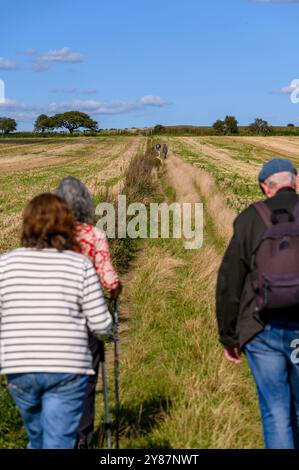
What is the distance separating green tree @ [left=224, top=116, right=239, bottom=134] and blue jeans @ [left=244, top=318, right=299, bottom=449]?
4694 inches

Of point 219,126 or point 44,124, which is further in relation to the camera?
point 44,124

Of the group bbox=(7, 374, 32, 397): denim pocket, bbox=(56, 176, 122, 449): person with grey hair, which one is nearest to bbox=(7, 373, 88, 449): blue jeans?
bbox=(7, 374, 32, 397): denim pocket

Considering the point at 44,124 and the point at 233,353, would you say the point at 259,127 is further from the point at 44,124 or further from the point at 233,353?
the point at 233,353

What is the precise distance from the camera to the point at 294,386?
4133 mm

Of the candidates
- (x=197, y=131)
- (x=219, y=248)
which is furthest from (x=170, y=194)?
(x=197, y=131)

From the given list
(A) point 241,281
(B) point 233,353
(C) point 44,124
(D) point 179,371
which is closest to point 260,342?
(B) point 233,353

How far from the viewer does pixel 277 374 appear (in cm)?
404

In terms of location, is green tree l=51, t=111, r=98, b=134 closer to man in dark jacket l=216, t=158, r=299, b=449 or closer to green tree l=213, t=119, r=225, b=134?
green tree l=213, t=119, r=225, b=134

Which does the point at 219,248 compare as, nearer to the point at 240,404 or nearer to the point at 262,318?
the point at 240,404

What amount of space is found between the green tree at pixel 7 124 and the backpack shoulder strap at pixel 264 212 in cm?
14305

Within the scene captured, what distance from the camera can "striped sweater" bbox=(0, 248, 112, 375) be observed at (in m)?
3.54

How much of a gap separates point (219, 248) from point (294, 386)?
815cm

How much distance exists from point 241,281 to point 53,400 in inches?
51.1

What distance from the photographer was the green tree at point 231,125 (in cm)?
12131
